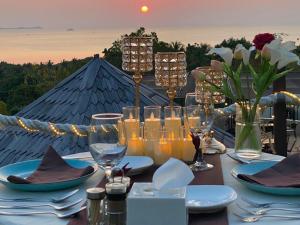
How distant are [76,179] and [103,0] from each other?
47.9ft

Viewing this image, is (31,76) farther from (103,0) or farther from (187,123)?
(103,0)

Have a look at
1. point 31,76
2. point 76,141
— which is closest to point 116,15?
point 31,76

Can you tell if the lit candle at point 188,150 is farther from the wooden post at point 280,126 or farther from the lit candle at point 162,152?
the wooden post at point 280,126

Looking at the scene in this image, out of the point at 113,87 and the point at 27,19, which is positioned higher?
the point at 27,19

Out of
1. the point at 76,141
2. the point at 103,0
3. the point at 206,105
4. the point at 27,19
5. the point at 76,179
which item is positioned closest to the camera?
the point at 76,179

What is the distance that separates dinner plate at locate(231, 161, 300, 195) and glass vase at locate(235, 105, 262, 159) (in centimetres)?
18

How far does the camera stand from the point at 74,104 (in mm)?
4191

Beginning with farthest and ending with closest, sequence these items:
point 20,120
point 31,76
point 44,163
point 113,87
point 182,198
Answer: point 31,76 < point 113,87 < point 20,120 < point 44,163 < point 182,198

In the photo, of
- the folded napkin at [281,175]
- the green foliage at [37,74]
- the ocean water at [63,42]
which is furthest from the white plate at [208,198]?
the green foliage at [37,74]

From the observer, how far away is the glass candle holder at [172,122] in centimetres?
214

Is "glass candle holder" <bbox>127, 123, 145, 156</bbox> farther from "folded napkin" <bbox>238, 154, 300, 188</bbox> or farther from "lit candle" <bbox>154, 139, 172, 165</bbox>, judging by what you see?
"folded napkin" <bbox>238, 154, 300, 188</bbox>

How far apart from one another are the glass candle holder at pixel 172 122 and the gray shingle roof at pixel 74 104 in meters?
1.74

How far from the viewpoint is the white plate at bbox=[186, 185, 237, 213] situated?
1548 mm

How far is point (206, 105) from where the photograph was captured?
7.49 ft
